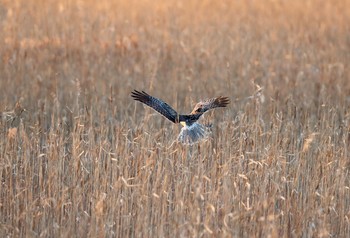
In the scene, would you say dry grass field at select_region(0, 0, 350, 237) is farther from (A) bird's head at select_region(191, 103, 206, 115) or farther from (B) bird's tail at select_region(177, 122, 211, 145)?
(A) bird's head at select_region(191, 103, 206, 115)

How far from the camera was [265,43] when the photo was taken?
10.9 meters

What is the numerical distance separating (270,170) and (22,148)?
70.3 inches

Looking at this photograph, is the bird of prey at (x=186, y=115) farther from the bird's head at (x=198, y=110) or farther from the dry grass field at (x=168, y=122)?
the dry grass field at (x=168, y=122)

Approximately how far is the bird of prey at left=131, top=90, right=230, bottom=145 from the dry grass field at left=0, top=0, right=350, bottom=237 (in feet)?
0.39

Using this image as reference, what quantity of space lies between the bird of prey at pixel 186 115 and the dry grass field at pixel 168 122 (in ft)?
0.39

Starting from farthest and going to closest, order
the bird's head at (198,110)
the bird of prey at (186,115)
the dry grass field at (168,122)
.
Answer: the bird's head at (198,110) → the bird of prey at (186,115) → the dry grass field at (168,122)

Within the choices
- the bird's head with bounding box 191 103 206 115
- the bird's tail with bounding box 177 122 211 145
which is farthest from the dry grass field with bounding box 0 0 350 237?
the bird's head with bounding box 191 103 206 115

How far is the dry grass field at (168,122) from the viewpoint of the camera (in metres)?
5.18

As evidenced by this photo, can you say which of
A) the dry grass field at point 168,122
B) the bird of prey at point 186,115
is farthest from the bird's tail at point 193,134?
the dry grass field at point 168,122

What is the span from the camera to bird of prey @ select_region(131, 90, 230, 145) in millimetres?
5715

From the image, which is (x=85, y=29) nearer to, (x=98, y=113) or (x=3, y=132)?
(x=98, y=113)

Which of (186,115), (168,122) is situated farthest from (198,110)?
(168,122)

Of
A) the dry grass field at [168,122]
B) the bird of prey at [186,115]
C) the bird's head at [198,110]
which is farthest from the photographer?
the bird's head at [198,110]

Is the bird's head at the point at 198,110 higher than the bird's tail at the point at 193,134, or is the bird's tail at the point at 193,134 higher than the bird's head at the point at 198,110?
the bird's head at the point at 198,110
